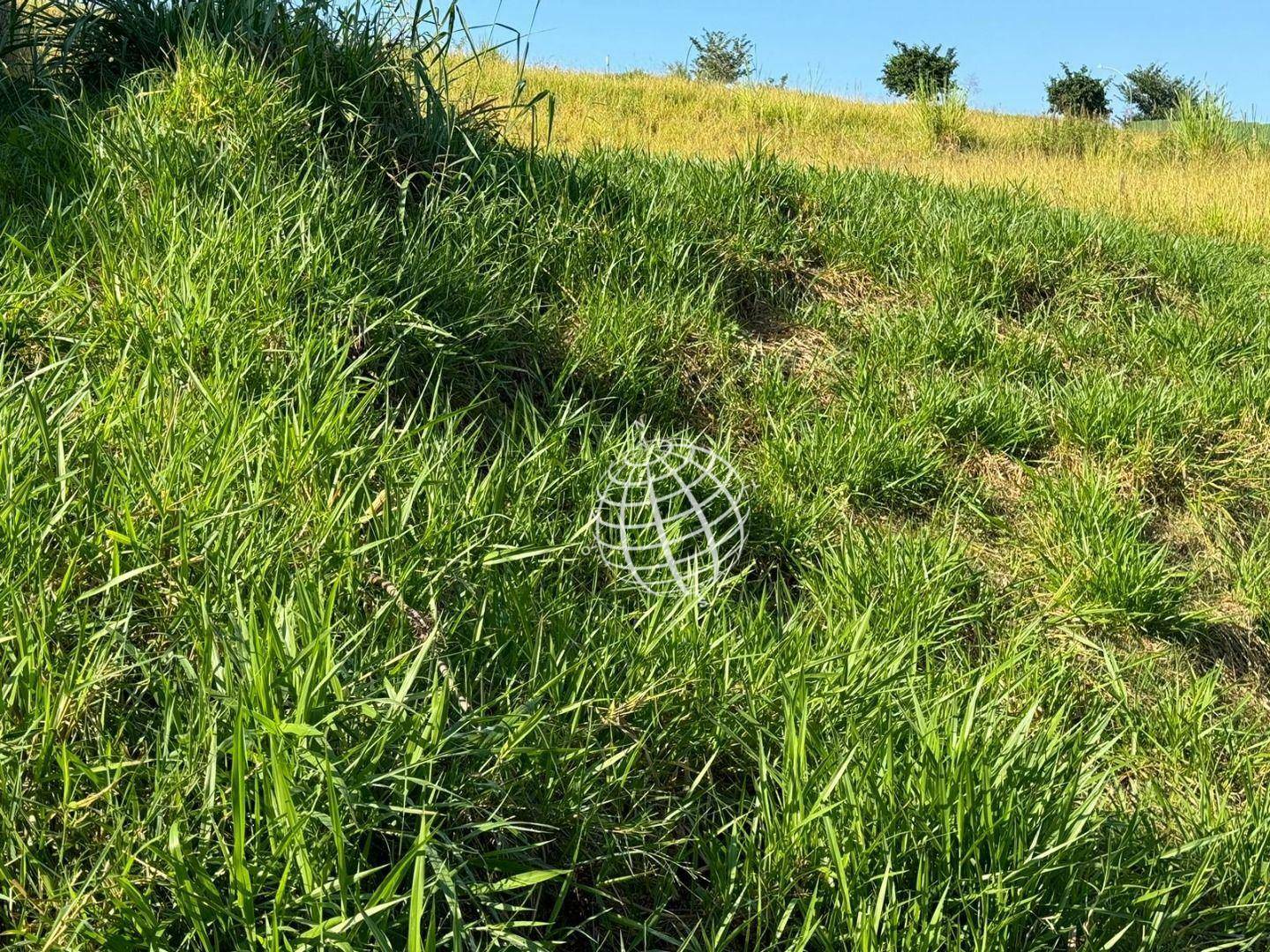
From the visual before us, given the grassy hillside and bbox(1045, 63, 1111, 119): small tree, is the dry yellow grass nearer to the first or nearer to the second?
the grassy hillside

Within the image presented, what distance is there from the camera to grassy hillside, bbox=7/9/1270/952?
139 cm

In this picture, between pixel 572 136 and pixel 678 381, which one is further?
pixel 572 136

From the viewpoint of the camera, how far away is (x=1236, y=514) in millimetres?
3621

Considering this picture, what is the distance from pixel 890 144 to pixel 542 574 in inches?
393

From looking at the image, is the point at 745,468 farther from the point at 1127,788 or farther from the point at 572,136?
the point at 572,136

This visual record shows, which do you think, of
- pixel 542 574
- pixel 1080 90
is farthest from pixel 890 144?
pixel 1080 90

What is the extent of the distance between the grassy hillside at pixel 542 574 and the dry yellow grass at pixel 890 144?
8.64 ft

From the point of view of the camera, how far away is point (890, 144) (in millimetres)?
10828

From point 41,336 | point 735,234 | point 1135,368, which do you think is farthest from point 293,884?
point 1135,368

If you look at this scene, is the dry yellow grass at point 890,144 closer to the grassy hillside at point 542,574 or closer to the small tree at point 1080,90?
the grassy hillside at point 542,574

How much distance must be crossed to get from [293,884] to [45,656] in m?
0.49

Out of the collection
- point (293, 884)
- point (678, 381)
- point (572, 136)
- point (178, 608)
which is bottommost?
point (293, 884)

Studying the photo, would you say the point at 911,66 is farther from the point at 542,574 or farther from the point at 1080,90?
the point at 542,574

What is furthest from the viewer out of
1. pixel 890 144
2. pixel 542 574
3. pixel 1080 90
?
pixel 1080 90
